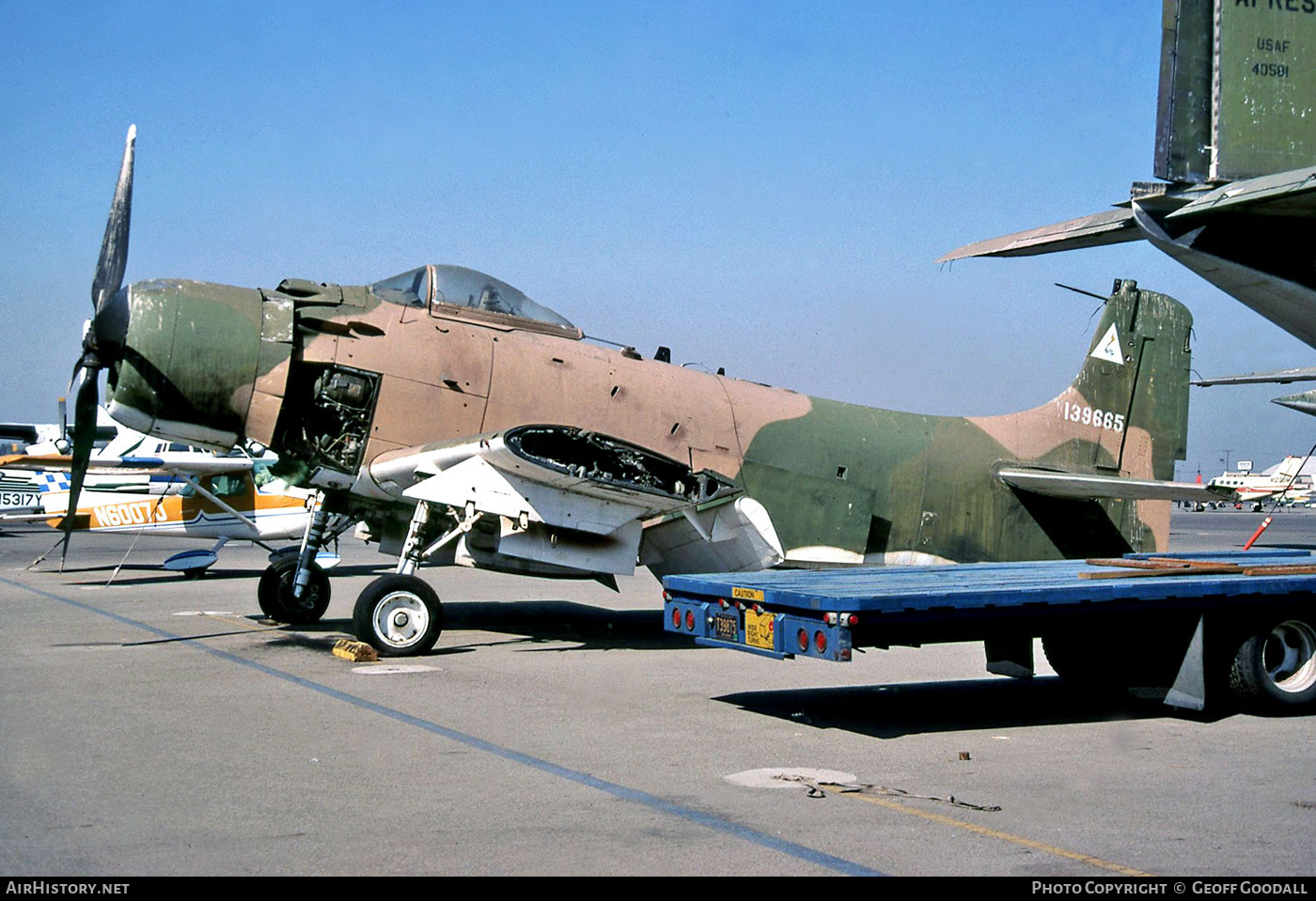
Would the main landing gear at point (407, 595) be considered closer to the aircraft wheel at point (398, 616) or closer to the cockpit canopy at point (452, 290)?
the aircraft wheel at point (398, 616)

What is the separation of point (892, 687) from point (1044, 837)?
4.58 meters

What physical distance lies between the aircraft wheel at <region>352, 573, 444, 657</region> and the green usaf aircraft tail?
387 centimetres

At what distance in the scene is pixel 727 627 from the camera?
8375 mm

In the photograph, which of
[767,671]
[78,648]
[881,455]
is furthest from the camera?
[881,455]

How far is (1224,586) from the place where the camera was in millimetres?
8523

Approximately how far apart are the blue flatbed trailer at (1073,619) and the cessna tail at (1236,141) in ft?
8.86

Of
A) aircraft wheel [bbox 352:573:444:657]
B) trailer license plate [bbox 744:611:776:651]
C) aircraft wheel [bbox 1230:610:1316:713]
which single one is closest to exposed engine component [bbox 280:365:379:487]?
aircraft wheel [bbox 352:573:444:657]

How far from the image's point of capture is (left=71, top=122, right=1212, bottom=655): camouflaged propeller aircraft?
37.7 feet

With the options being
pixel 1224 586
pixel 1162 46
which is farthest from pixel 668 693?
pixel 1162 46

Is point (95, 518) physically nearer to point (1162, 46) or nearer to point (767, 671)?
point (767, 671)

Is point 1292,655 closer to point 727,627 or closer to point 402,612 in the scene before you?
point 727,627

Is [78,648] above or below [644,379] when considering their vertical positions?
below

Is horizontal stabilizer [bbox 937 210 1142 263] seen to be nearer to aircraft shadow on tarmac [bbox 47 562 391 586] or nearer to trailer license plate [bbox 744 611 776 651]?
trailer license plate [bbox 744 611 776 651]

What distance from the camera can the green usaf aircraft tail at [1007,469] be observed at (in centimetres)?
1366
